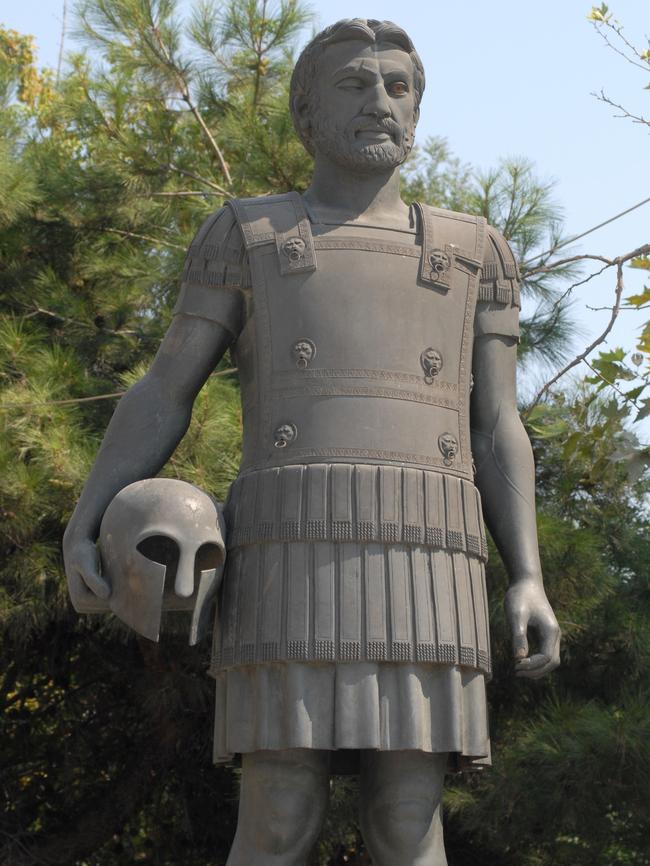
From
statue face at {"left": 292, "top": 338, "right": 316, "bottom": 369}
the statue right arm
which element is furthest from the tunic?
the statue right arm

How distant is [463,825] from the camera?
22.1 feet

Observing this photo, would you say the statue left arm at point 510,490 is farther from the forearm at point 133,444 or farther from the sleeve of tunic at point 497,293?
the forearm at point 133,444

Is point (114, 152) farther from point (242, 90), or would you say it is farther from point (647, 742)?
point (647, 742)

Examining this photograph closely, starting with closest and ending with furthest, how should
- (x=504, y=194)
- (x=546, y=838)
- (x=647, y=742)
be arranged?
(x=647, y=742), (x=546, y=838), (x=504, y=194)

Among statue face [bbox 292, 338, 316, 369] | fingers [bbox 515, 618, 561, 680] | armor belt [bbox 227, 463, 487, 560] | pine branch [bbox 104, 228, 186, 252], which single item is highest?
pine branch [bbox 104, 228, 186, 252]

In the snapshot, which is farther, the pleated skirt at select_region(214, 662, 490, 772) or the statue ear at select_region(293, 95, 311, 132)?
the statue ear at select_region(293, 95, 311, 132)

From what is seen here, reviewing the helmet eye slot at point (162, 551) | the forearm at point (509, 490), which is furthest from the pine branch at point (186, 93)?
the helmet eye slot at point (162, 551)

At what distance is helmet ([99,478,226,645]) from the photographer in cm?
316

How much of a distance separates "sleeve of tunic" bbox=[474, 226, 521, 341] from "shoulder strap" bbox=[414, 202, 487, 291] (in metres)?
0.04

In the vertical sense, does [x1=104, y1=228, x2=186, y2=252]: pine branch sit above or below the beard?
above

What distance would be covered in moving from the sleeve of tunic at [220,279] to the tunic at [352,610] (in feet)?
0.74

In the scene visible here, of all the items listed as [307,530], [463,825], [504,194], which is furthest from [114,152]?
[307,530]

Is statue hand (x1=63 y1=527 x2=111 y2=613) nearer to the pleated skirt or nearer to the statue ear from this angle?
the pleated skirt

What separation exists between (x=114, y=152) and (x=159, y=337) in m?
0.95
